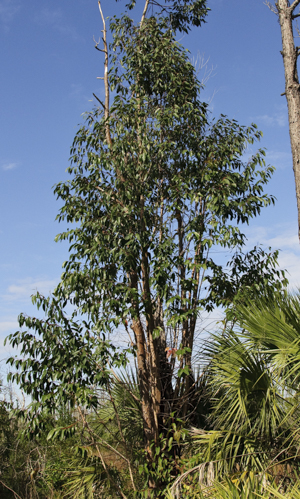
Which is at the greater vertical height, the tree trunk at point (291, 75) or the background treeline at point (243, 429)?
the tree trunk at point (291, 75)

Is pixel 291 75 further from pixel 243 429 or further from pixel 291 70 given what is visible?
pixel 243 429

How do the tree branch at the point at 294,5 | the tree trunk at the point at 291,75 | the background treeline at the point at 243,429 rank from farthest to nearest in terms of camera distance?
the tree branch at the point at 294,5
the tree trunk at the point at 291,75
the background treeline at the point at 243,429

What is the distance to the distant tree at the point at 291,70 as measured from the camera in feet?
19.9

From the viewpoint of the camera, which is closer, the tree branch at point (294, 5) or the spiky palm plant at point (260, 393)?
the spiky palm plant at point (260, 393)

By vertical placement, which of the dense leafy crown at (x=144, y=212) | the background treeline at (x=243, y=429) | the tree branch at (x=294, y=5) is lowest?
the background treeline at (x=243, y=429)

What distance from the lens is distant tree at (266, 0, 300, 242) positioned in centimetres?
607

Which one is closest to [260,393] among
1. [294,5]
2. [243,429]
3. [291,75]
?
[243,429]

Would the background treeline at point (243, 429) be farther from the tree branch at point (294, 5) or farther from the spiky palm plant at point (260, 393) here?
the tree branch at point (294, 5)

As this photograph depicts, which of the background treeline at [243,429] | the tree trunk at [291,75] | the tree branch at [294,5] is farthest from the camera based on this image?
the tree branch at [294,5]

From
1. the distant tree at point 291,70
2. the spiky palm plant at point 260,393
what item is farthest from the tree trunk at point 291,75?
the spiky palm plant at point 260,393

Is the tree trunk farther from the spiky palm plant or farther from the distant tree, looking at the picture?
the spiky palm plant

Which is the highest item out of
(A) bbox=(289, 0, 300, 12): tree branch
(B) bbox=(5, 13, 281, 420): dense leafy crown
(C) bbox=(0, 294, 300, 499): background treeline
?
(A) bbox=(289, 0, 300, 12): tree branch

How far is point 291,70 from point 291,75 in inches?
3.7

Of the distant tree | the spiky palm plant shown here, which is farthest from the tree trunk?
the spiky palm plant
